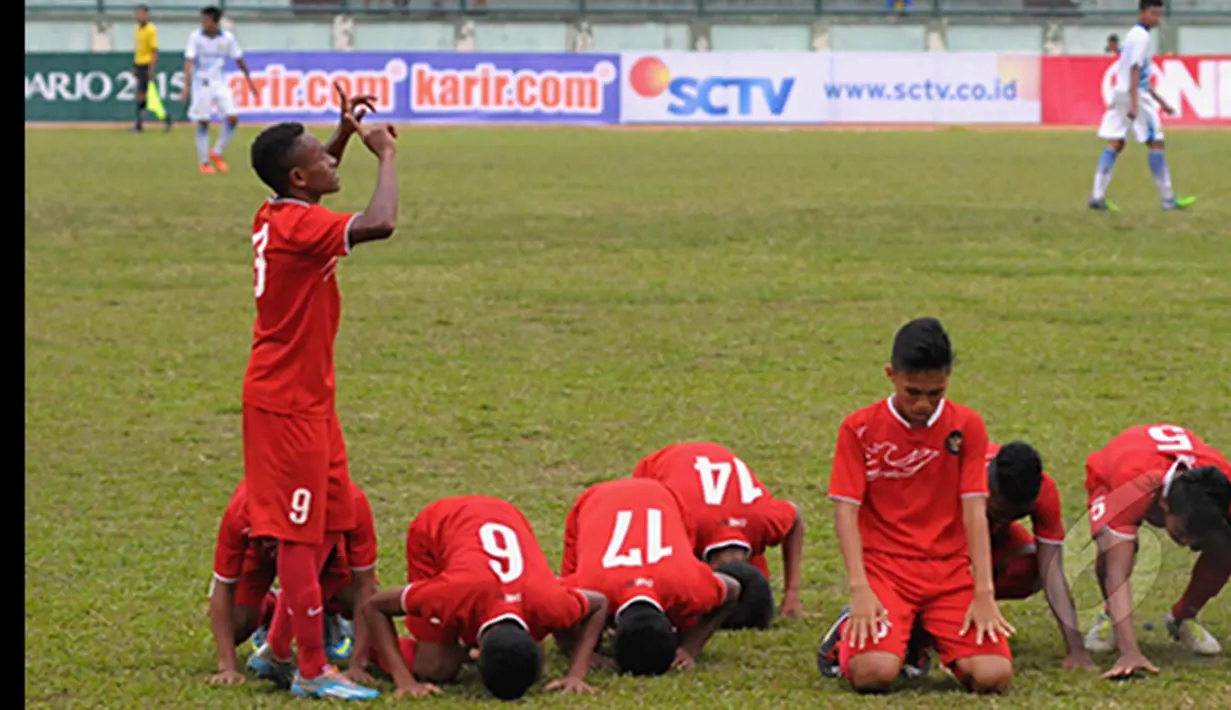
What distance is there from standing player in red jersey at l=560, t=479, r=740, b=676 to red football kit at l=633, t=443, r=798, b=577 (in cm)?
23

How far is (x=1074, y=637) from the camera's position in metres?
5.49

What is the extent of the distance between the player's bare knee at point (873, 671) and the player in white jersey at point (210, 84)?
65.7ft

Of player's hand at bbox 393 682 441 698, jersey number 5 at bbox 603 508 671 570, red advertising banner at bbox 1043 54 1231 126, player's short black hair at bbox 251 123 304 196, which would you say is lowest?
player's hand at bbox 393 682 441 698

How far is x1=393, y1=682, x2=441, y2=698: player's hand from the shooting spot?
524 cm

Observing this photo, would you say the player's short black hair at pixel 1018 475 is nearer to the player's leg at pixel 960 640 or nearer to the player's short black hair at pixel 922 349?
the player's leg at pixel 960 640

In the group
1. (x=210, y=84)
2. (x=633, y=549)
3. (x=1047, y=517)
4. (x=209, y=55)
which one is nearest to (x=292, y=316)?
(x=633, y=549)

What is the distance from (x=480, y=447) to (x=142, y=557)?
2241 mm

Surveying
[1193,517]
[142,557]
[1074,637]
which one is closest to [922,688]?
[1074,637]

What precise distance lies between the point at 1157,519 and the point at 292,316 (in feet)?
8.88

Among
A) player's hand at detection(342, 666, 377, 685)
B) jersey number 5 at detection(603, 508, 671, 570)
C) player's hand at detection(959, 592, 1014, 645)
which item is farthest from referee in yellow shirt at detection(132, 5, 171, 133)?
player's hand at detection(959, 592, 1014, 645)

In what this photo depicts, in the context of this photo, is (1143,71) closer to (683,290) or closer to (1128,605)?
(683,290)

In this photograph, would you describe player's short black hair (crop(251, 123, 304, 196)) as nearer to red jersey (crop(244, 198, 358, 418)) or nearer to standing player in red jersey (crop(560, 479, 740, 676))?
red jersey (crop(244, 198, 358, 418))

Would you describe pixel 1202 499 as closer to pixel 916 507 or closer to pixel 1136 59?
pixel 916 507

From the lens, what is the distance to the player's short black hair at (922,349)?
16.7 ft
